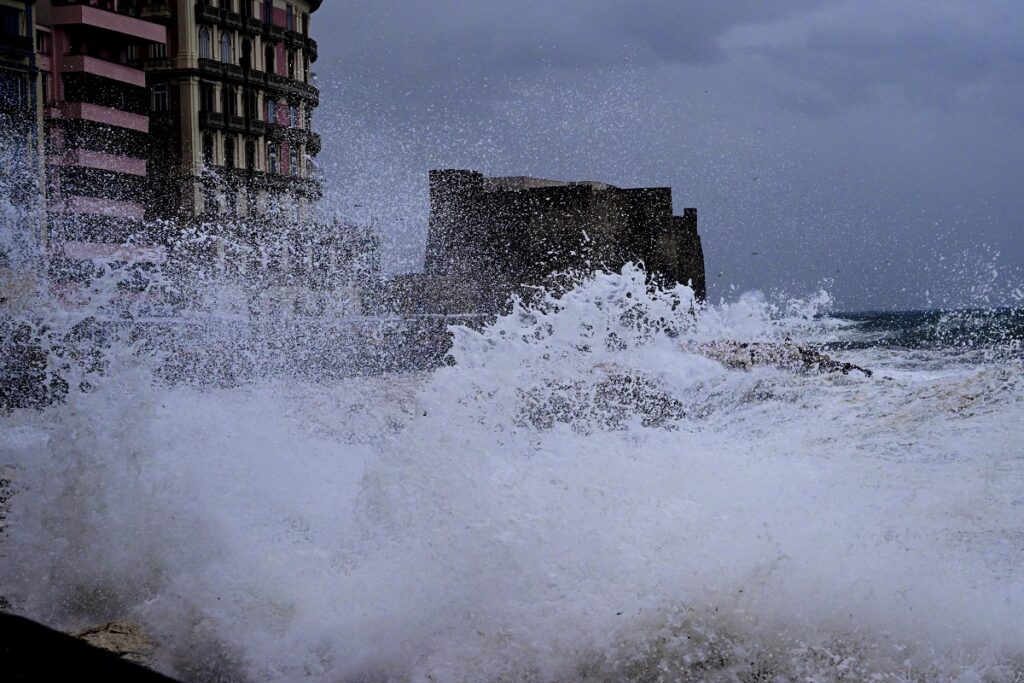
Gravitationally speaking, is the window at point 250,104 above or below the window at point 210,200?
above

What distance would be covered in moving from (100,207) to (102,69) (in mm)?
2727

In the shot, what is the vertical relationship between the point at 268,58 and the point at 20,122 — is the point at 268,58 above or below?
above

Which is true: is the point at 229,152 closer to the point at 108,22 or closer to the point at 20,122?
the point at 108,22

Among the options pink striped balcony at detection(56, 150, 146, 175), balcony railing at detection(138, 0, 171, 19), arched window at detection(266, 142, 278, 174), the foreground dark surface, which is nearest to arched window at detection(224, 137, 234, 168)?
arched window at detection(266, 142, 278, 174)

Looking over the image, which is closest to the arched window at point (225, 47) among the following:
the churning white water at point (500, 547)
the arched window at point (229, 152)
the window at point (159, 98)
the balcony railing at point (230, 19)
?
the balcony railing at point (230, 19)

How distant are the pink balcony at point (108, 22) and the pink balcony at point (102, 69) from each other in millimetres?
619

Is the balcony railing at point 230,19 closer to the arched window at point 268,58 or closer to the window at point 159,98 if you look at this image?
the arched window at point 268,58

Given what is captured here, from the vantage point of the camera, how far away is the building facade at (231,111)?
20.8 meters

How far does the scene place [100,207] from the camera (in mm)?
18094

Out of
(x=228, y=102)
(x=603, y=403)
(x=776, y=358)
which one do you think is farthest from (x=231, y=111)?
(x=603, y=403)

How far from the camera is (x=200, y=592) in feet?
11.3

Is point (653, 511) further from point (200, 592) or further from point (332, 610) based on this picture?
point (200, 592)

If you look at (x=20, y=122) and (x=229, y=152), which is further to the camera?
(x=229, y=152)

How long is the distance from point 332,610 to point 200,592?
1.61 ft
